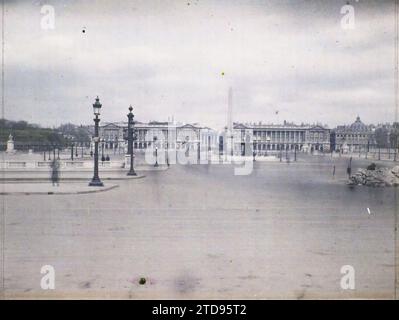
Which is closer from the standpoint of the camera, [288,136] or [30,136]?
[30,136]

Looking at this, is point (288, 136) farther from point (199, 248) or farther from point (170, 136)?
point (199, 248)

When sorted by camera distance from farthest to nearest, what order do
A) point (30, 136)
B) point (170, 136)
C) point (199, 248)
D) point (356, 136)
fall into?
point (170, 136), point (356, 136), point (30, 136), point (199, 248)

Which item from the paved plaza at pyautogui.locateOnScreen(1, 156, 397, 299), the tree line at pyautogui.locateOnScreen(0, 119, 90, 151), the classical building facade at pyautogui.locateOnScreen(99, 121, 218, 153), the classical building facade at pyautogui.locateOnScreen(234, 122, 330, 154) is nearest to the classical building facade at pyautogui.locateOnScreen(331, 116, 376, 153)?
the classical building facade at pyautogui.locateOnScreen(234, 122, 330, 154)

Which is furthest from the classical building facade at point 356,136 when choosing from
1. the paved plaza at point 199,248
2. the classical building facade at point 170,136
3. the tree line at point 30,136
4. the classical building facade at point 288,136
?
the paved plaza at point 199,248

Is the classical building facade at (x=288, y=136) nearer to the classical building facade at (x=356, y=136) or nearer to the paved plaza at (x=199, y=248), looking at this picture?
the classical building facade at (x=356, y=136)

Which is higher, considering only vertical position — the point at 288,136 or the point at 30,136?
the point at 288,136

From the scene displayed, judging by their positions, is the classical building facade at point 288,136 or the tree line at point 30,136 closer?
the tree line at point 30,136

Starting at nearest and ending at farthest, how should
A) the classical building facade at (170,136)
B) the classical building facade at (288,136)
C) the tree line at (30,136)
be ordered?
1. the tree line at (30,136)
2. the classical building facade at (170,136)
3. the classical building facade at (288,136)

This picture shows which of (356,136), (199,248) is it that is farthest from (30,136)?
(199,248)
